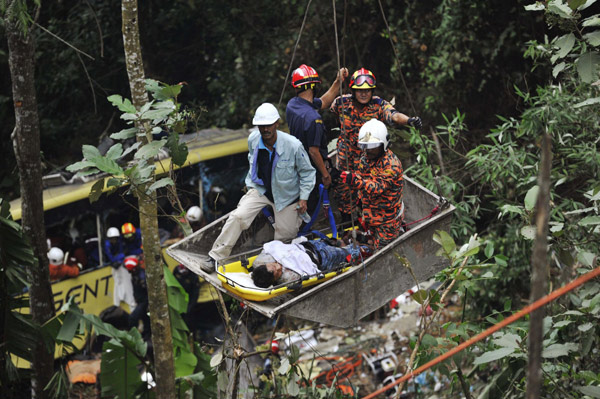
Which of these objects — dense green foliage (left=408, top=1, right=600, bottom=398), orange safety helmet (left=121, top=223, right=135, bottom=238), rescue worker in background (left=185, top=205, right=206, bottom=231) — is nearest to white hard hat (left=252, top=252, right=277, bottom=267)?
dense green foliage (left=408, top=1, right=600, bottom=398)

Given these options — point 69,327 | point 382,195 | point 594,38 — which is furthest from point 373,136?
point 69,327

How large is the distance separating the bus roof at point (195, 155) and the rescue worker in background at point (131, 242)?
74cm

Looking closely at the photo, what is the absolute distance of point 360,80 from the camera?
20.7ft

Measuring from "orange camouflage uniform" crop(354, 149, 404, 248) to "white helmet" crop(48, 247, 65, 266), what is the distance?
16.1 feet

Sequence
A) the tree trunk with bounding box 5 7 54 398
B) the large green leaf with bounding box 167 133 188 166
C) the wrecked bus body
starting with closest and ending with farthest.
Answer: the large green leaf with bounding box 167 133 188 166
the wrecked bus body
the tree trunk with bounding box 5 7 54 398

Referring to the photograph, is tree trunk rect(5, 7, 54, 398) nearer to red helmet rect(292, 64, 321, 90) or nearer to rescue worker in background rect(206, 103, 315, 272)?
rescue worker in background rect(206, 103, 315, 272)

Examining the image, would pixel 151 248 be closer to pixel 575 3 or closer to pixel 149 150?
pixel 149 150

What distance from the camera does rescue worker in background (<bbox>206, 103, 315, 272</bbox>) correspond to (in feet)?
18.9

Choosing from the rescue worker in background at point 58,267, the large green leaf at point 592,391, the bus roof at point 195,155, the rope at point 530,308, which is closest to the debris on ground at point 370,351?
the bus roof at point 195,155

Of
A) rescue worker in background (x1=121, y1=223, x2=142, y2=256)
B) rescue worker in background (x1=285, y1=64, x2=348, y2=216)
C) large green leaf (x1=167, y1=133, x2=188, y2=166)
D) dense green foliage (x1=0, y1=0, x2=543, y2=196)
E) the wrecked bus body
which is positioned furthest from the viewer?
dense green foliage (x1=0, y1=0, x2=543, y2=196)

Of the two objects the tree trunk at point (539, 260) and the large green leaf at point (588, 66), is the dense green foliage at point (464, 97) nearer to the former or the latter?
the large green leaf at point (588, 66)

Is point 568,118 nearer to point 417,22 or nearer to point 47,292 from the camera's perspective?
point 417,22

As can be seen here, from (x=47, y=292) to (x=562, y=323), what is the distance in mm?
5060

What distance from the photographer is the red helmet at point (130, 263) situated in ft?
31.1
